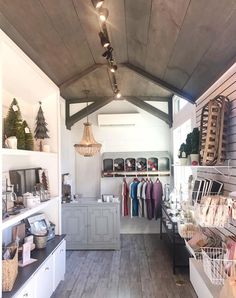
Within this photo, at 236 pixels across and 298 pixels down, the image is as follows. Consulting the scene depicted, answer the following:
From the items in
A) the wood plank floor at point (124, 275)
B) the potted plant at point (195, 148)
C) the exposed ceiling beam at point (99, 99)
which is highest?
the exposed ceiling beam at point (99, 99)

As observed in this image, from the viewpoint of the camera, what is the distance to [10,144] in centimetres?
261

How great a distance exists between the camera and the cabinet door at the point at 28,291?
7.60 feet

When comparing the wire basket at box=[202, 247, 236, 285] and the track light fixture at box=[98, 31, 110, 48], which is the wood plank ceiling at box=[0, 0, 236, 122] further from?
the wire basket at box=[202, 247, 236, 285]

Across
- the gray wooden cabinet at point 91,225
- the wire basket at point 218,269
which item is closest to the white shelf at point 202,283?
the wire basket at point 218,269

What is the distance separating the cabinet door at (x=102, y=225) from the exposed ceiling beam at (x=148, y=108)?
2.43 metres

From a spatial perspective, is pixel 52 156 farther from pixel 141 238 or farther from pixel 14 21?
pixel 141 238

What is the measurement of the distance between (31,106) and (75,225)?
2.58 meters

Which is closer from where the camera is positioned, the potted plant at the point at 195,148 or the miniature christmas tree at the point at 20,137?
the miniature christmas tree at the point at 20,137

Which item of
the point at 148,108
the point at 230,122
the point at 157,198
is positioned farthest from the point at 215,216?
the point at 148,108

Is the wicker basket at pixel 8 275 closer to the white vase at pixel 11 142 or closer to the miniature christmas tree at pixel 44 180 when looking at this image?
the white vase at pixel 11 142

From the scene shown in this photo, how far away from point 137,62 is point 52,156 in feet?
5.93

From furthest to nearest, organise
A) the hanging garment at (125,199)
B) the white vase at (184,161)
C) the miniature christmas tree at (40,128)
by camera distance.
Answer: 1. the hanging garment at (125,199)
2. the miniature christmas tree at (40,128)
3. the white vase at (184,161)

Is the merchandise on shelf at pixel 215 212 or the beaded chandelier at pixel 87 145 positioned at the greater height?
the beaded chandelier at pixel 87 145

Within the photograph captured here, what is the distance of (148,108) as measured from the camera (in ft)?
21.2
